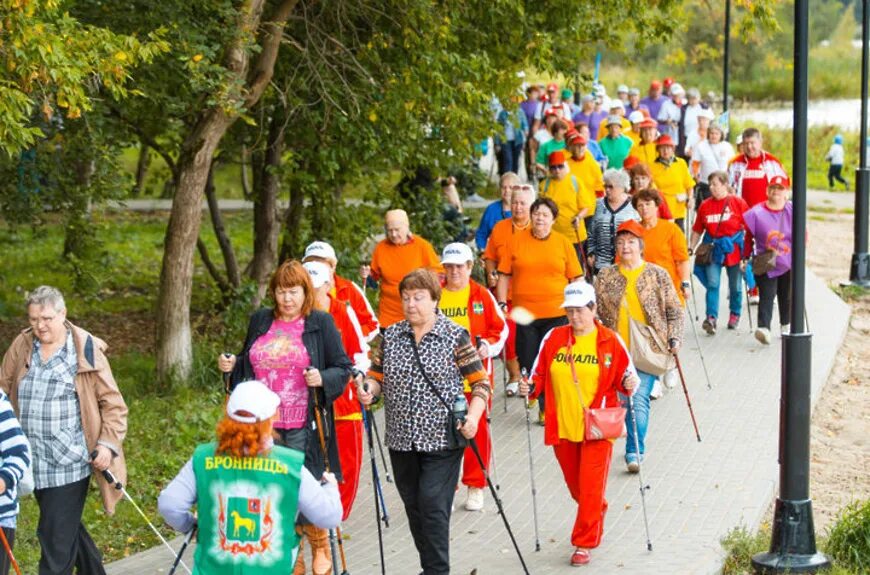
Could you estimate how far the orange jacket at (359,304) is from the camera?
10266mm

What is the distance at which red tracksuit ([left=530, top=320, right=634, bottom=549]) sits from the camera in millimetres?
9234

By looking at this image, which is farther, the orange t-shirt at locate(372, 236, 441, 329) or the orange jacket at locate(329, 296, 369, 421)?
the orange t-shirt at locate(372, 236, 441, 329)

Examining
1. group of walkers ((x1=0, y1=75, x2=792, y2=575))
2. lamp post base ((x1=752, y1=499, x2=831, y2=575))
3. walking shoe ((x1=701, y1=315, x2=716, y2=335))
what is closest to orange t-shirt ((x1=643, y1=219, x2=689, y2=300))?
group of walkers ((x1=0, y1=75, x2=792, y2=575))

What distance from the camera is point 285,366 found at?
8.42 meters

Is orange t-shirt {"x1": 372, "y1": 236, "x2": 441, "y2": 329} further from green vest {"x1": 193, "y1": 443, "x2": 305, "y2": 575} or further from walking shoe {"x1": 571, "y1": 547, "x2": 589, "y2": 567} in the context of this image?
green vest {"x1": 193, "y1": 443, "x2": 305, "y2": 575}

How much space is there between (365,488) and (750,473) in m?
2.87

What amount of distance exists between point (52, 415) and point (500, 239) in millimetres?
5527

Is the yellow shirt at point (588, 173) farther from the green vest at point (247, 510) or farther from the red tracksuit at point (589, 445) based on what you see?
the green vest at point (247, 510)

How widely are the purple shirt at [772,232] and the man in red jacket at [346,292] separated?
5863mm

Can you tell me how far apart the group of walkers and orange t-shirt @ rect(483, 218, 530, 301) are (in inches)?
0.8

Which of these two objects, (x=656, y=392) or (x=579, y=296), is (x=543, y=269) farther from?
(x=579, y=296)

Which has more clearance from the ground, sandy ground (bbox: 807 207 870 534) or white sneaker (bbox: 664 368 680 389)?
white sneaker (bbox: 664 368 680 389)

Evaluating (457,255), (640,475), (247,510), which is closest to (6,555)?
(247,510)

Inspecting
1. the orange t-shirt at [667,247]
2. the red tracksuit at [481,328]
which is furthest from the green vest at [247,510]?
the orange t-shirt at [667,247]
